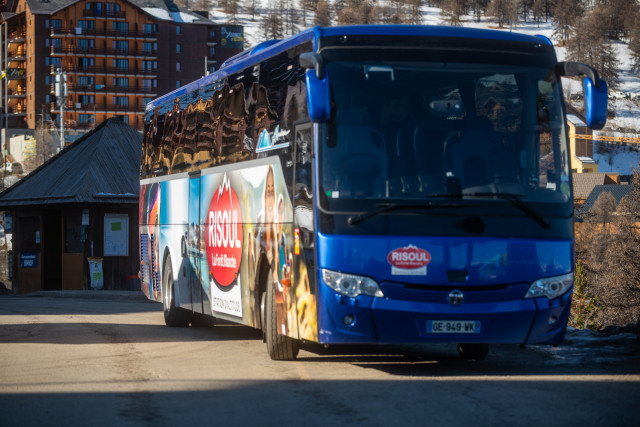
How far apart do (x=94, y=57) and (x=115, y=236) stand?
102 m

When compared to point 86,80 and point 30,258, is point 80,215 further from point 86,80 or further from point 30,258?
point 86,80

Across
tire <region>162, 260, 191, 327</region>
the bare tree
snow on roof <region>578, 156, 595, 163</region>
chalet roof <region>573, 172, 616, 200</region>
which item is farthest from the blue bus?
snow on roof <region>578, 156, 595, 163</region>

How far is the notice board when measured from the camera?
40188 mm

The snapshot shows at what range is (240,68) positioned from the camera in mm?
14086

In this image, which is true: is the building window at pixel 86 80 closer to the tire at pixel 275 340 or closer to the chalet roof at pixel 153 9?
the chalet roof at pixel 153 9

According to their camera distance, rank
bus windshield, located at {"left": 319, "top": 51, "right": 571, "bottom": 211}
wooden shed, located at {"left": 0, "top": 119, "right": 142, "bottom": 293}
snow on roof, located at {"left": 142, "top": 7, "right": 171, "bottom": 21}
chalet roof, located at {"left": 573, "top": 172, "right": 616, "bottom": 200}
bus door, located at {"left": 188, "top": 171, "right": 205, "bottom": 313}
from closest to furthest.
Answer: bus windshield, located at {"left": 319, "top": 51, "right": 571, "bottom": 211}, bus door, located at {"left": 188, "top": 171, "right": 205, "bottom": 313}, wooden shed, located at {"left": 0, "top": 119, "right": 142, "bottom": 293}, snow on roof, located at {"left": 142, "top": 7, "right": 171, "bottom": 21}, chalet roof, located at {"left": 573, "top": 172, "right": 616, "bottom": 200}

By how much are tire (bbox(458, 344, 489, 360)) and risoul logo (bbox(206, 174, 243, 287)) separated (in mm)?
3053

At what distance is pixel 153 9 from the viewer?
145 meters

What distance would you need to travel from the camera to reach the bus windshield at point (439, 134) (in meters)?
10.4

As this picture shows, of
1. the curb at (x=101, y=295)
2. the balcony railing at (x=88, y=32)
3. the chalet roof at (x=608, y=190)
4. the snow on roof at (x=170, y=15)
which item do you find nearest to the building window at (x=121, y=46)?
the balcony railing at (x=88, y=32)

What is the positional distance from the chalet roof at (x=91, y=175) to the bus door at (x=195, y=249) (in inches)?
905

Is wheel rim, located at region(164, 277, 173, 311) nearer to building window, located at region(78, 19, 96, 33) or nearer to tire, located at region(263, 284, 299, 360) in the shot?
tire, located at region(263, 284, 299, 360)

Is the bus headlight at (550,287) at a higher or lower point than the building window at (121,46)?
lower

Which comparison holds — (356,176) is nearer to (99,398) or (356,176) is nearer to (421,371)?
(421,371)
